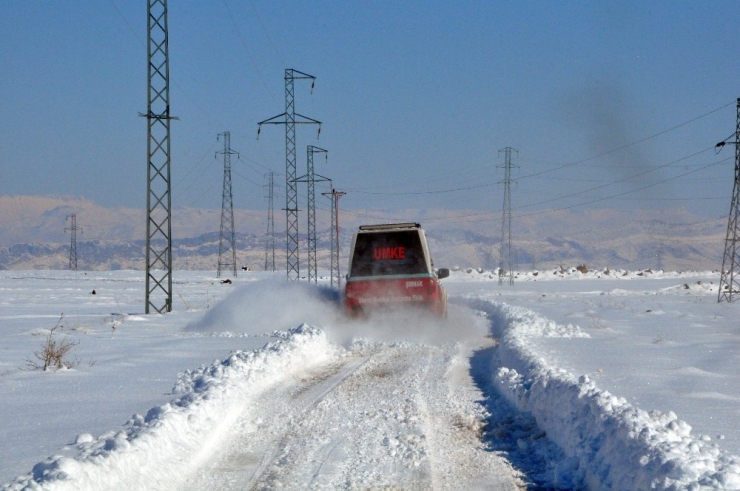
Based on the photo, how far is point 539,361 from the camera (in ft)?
36.1

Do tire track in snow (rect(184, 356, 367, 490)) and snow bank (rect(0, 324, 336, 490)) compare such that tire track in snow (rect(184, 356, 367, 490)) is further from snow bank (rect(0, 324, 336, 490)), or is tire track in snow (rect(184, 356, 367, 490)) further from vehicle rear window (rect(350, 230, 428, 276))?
vehicle rear window (rect(350, 230, 428, 276))

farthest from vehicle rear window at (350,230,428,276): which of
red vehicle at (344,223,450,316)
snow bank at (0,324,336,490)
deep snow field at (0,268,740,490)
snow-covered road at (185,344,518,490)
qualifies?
snow bank at (0,324,336,490)

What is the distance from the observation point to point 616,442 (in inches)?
232

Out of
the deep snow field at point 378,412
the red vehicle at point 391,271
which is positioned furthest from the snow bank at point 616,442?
the red vehicle at point 391,271

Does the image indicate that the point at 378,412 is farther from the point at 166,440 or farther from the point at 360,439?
the point at 166,440

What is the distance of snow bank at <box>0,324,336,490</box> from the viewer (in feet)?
17.0

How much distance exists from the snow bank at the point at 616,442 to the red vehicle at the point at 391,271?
311 inches

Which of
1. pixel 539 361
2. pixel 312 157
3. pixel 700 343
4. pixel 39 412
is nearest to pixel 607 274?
pixel 312 157

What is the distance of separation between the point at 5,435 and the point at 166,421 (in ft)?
5.12

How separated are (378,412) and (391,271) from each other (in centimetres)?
925

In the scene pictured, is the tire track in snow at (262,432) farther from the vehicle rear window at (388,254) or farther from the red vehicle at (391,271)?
the vehicle rear window at (388,254)

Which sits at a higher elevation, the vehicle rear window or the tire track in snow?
the vehicle rear window

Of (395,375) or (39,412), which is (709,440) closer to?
(395,375)

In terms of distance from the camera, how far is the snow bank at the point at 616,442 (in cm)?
498
